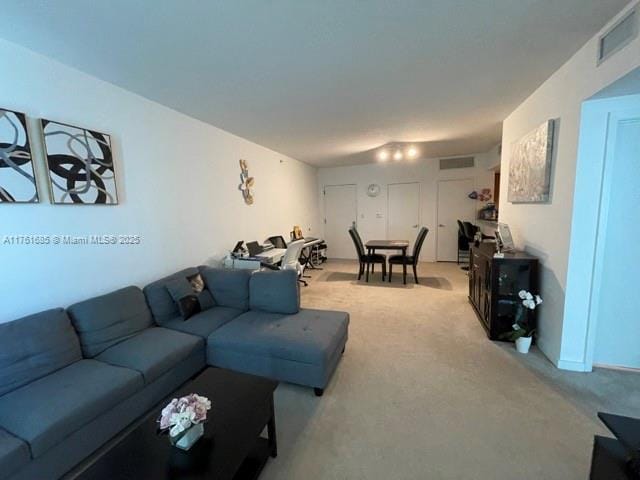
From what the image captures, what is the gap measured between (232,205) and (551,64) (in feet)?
12.3

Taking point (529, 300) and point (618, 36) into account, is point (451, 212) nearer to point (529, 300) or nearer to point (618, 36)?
point (529, 300)

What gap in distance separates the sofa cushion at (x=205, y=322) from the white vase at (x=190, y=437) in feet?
3.84

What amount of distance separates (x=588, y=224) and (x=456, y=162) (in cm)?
454

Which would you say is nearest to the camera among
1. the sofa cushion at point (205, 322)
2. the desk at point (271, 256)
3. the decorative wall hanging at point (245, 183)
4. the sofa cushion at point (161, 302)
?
the sofa cushion at point (205, 322)

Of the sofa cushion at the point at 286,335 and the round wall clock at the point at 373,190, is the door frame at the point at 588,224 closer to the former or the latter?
the sofa cushion at the point at 286,335

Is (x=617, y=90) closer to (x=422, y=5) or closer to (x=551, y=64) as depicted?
(x=551, y=64)

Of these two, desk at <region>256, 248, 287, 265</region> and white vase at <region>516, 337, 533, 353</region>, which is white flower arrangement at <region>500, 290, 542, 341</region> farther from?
desk at <region>256, 248, 287, 265</region>

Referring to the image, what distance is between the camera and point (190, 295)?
2.67 meters

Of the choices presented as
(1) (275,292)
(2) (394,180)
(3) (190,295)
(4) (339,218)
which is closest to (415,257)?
(2) (394,180)

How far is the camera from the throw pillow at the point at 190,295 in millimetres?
2568

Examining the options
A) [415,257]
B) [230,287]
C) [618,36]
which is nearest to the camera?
[618,36]

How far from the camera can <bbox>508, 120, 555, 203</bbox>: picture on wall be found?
7.95ft

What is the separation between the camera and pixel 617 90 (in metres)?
1.84

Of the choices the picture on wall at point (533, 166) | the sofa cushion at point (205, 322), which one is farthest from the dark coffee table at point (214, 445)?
the picture on wall at point (533, 166)
